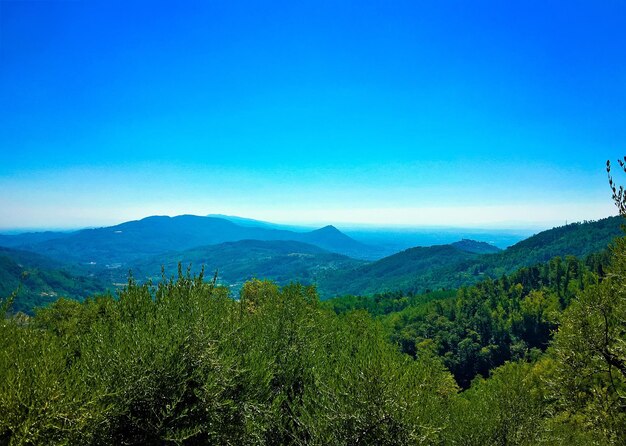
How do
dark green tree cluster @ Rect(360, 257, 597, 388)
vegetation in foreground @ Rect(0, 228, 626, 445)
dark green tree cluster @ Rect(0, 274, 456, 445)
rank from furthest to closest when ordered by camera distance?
1. dark green tree cluster @ Rect(360, 257, 597, 388)
2. vegetation in foreground @ Rect(0, 228, 626, 445)
3. dark green tree cluster @ Rect(0, 274, 456, 445)

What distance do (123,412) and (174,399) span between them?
180 centimetres

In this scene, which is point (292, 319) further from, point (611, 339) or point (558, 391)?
point (611, 339)

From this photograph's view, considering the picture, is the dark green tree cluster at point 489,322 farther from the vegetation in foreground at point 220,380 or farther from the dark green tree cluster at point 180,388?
the dark green tree cluster at point 180,388

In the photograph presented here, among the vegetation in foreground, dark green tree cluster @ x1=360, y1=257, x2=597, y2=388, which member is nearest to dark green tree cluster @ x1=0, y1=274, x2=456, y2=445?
the vegetation in foreground

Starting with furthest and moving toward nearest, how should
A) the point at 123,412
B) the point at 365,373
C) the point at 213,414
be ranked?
the point at 365,373 → the point at 213,414 → the point at 123,412

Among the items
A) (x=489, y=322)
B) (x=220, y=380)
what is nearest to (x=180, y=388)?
(x=220, y=380)

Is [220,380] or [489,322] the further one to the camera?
[489,322]

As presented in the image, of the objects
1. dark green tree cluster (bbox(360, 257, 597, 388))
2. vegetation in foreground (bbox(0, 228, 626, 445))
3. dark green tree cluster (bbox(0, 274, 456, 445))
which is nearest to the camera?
dark green tree cluster (bbox(0, 274, 456, 445))

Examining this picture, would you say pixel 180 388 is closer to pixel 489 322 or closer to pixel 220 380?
pixel 220 380

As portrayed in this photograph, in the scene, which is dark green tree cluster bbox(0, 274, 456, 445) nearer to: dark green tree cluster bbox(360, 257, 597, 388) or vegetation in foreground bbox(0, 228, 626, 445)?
vegetation in foreground bbox(0, 228, 626, 445)

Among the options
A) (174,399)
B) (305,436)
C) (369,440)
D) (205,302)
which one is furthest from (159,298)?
(369,440)

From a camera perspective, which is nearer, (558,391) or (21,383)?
(21,383)

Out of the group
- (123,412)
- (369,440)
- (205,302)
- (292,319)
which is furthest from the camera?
(292,319)

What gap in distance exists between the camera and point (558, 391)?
21.0 meters
